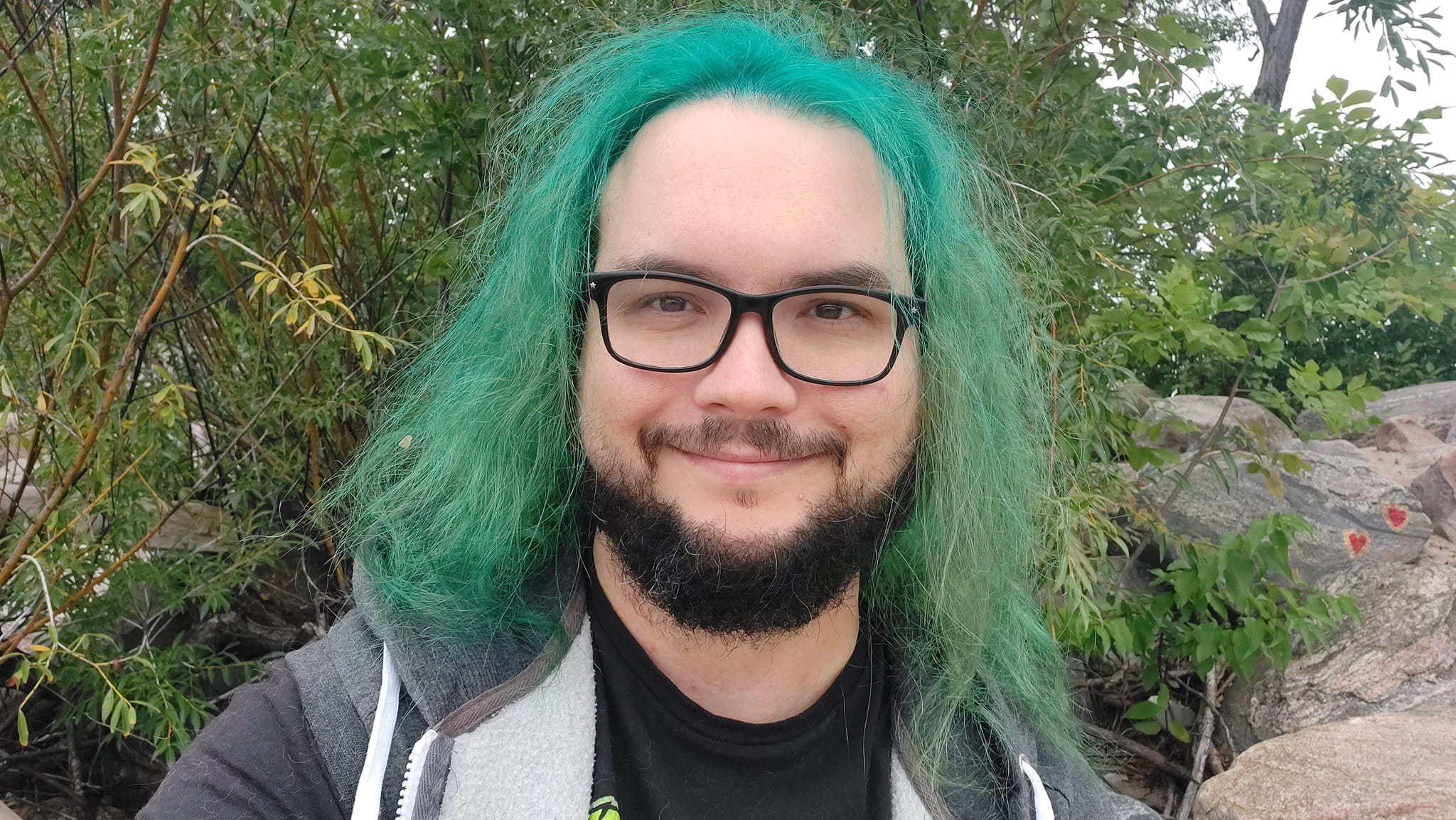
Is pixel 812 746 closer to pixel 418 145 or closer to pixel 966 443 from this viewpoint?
pixel 966 443

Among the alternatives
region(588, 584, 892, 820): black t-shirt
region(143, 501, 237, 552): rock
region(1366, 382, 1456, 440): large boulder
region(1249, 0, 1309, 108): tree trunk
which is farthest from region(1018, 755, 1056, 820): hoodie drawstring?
region(1366, 382, 1456, 440): large boulder

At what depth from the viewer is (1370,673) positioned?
3.36 meters

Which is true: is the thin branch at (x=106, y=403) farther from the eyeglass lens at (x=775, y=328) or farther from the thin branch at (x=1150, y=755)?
the thin branch at (x=1150, y=755)

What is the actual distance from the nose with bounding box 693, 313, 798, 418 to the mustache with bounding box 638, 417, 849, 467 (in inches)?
0.7

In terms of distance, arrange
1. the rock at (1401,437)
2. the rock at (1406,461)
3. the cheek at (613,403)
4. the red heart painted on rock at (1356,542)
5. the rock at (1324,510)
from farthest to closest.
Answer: the rock at (1401,437) < the rock at (1406,461) < the rock at (1324,510) < the red heart painted on rock at (1356,542) < the cheek at (613,403)

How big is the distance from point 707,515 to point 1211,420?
197 inches

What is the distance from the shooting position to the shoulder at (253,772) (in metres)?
1.23

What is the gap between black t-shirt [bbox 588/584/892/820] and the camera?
4.68 ft

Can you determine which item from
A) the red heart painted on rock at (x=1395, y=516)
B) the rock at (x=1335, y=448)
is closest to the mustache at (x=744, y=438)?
the red heart painted on rock at (x=1395, y=516)

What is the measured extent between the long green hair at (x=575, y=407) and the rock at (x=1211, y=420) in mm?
3145

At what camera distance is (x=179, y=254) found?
1.89 metres

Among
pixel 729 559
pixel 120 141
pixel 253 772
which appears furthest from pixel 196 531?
pixel 729 559

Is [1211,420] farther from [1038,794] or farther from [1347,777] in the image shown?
[1038,794]

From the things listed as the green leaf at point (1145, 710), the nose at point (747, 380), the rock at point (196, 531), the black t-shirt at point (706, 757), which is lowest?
the green leaf at point (1145, 710)
